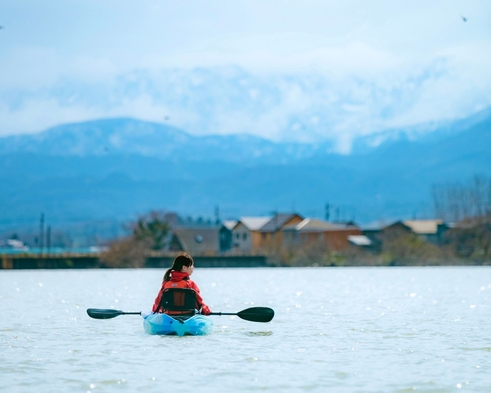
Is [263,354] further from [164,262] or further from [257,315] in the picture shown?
[164,262]

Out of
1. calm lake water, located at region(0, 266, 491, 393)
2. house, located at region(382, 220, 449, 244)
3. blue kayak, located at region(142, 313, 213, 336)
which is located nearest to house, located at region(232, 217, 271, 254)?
house, located at region(382, 220, 449, 244)

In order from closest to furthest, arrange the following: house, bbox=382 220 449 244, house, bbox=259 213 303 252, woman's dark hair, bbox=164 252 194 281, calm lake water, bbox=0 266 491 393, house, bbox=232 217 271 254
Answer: calm lake water, bbox=0 266 491 393 → woman's dark hair, bbox=164 252 194 281 → house, bbox=382 220 449 244 → house, bbox=259 213 303 252 → house, bbox=232 217 271 254

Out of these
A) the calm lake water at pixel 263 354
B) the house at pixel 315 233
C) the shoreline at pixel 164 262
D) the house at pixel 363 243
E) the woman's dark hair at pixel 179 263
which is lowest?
the calm lake water at pixel 263 354

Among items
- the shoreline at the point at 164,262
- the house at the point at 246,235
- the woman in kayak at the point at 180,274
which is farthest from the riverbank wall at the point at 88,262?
the woman in kayak at the point at 180,274

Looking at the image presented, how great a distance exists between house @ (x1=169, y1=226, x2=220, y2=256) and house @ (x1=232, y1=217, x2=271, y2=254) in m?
4.17

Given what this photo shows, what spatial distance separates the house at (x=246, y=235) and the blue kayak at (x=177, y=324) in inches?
5876

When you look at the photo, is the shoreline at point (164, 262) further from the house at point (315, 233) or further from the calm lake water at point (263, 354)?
the calm lake water at point (263, 354)

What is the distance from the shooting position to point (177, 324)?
2659 centimetres

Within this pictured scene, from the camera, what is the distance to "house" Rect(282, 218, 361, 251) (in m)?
162

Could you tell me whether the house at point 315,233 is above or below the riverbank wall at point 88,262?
above

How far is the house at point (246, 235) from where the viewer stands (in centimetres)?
17888

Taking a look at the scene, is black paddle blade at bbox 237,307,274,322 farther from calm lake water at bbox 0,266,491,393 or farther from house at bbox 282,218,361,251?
house at bbox 282,218,361,251

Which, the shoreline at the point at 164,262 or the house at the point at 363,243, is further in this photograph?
the house at the point at 363,243

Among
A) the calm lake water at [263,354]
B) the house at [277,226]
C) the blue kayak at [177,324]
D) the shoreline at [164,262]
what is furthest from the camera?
the house at [277,226]
